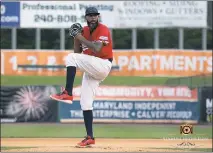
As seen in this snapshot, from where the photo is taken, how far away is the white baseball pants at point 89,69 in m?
9.38

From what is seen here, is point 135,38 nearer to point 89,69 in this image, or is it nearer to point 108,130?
point 108,130

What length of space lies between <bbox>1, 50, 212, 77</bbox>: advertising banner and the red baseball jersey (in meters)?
30.1

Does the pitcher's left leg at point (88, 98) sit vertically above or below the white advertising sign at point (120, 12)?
below

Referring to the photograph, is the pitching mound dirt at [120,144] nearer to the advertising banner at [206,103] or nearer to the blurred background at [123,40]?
the advertising banner at [206,103]

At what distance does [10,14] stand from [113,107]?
17364 mm

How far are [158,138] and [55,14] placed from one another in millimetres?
23478

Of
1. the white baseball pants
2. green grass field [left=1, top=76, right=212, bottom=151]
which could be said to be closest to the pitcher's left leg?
the white baseball pants

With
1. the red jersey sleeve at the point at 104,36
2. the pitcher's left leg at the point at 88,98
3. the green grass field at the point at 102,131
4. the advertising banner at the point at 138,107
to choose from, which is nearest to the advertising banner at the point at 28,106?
the advertising banner at the point at 138,107

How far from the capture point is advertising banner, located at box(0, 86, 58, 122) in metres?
23.4

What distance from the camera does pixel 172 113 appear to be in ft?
Result: 76.9

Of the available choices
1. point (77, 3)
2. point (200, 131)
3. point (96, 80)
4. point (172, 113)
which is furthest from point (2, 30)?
point (96, 80)

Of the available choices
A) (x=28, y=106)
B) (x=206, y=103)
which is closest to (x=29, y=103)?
(x=28, y=106)

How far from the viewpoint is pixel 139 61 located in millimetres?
40844

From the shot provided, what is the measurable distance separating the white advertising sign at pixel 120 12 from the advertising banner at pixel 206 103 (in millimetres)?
15905
